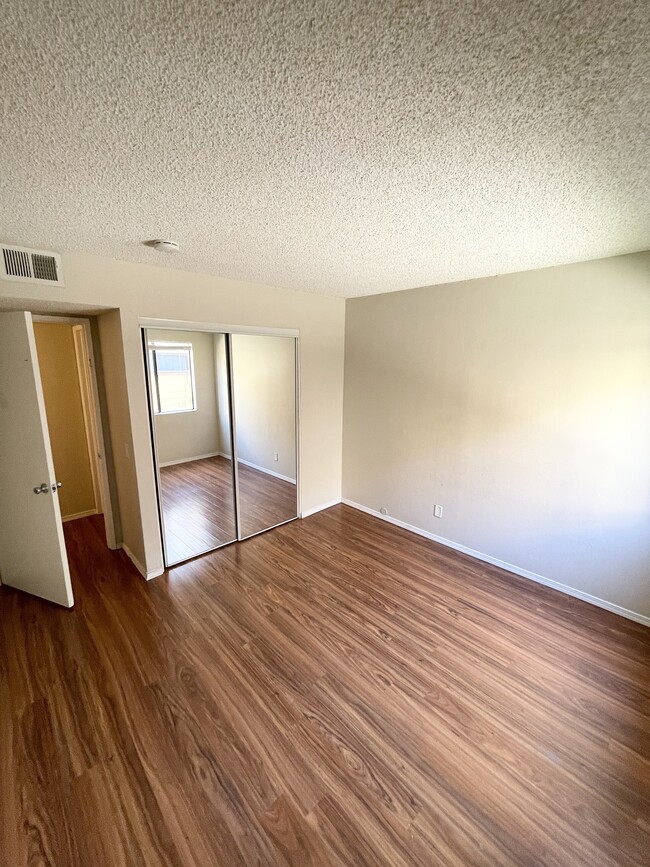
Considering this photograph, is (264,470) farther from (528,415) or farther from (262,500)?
(528,415)

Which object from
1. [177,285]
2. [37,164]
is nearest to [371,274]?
[177,285]

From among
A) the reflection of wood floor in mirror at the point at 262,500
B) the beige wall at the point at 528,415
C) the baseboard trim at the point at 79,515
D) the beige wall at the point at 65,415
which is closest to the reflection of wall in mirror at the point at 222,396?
the reflection of wood floor in mirror at the point at 262,500

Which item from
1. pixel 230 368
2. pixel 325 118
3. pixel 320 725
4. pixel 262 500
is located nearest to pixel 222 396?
pixel 230 368

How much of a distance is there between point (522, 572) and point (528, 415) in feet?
4.53

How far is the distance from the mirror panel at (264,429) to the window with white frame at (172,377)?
0.38 meters

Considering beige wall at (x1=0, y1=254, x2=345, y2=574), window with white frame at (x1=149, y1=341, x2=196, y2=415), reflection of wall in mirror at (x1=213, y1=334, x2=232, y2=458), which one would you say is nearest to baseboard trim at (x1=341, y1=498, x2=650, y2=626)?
beige wall at (x1=0, y1=254, x2=345, y2=574)

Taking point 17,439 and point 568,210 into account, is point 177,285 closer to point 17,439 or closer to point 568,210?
point 17,439

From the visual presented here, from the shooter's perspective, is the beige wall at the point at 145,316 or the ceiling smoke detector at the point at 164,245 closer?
the ceiling smoke detector at the point at 164,245

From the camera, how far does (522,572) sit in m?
2.93

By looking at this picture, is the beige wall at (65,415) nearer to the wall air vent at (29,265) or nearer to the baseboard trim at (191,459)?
the baseboard trim at (191,459)

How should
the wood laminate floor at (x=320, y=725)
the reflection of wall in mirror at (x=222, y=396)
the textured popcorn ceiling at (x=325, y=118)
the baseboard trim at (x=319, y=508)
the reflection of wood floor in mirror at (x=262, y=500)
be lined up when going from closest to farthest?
the textured popcorn ceiling at (x=325, y=118) < the wood laminate floor at (x=320, y=725) < the reflection of wall in mirror at (x=222, y=396) < the reflection of wood floor in mirror at (x=262, y=500) < the baseboard trim at (x=319, y=508)

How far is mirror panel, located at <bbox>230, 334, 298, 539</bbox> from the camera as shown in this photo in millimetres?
3145

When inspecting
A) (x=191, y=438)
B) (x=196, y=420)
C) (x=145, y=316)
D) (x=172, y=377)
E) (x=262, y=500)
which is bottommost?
(x=262, y=500)

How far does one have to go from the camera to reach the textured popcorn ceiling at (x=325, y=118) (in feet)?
2.35
